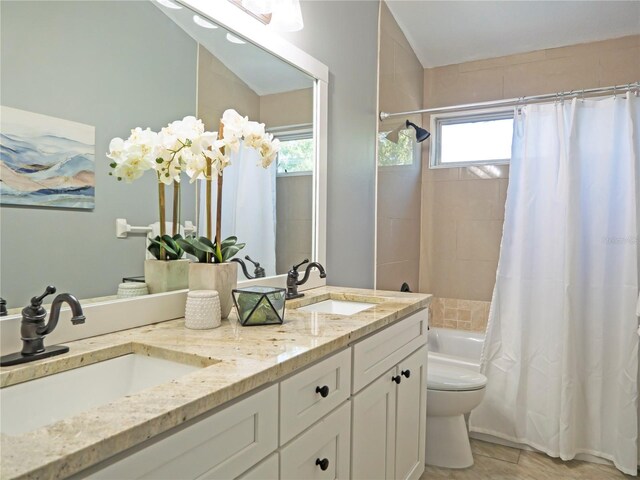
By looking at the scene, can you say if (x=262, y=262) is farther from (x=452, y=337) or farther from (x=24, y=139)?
(x=452, y=337)

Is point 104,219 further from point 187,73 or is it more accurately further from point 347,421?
point 347,421

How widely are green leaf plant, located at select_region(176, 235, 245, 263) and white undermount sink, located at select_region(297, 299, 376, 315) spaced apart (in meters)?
0.52

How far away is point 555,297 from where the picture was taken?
→ 2414 millimetres

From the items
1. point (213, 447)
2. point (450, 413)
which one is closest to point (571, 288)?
point (450, 413)

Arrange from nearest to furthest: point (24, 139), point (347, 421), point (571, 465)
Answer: point (24, 139), point (347, 421), point (571, 465)

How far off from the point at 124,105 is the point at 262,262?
0.81 meters

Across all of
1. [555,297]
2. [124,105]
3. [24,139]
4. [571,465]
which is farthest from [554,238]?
[24,139]

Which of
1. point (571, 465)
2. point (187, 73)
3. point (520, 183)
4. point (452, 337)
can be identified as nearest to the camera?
point (187, 73)

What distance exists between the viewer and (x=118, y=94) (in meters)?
1.22

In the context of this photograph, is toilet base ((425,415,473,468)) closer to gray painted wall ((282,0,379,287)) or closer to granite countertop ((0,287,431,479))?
gray painted wall ((282,0,379,287))

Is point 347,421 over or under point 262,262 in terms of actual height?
under

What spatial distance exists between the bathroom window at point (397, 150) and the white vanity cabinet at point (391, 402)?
1.17 metres

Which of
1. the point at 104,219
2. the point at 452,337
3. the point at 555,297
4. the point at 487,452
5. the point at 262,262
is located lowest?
the point at 487,452

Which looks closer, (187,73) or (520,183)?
(187,73)
